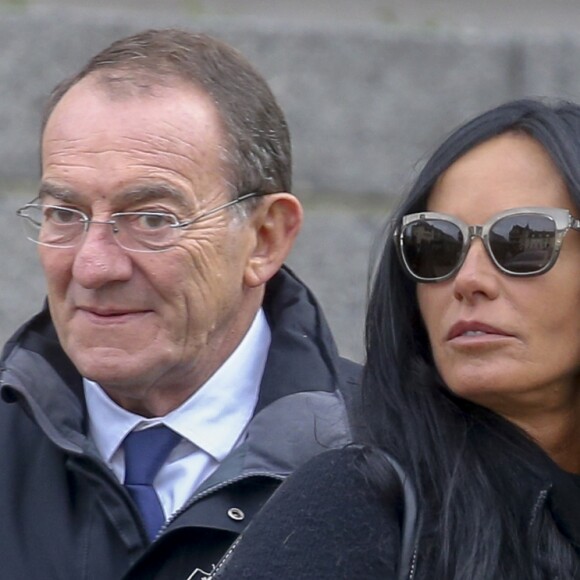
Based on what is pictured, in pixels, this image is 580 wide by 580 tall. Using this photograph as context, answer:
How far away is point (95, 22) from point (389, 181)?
40.1 inches

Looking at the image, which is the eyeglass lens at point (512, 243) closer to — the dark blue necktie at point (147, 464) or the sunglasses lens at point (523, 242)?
the sunglasses lens at point (523, 242)

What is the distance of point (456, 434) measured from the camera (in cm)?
231

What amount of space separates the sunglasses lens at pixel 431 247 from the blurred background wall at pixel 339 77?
96.1 inches

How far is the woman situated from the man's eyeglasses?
526 mm

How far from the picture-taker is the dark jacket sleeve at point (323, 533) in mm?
2141

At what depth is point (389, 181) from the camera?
16.4 feet

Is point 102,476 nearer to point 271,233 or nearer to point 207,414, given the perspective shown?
point 207,414

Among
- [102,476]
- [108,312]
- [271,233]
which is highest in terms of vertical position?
[271,233]

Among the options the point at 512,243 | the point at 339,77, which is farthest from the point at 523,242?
the point at 339,77

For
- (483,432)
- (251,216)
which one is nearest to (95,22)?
(251,216)

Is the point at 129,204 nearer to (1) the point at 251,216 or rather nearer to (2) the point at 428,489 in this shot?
(1) the point at 251,216

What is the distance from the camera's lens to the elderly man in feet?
8.58

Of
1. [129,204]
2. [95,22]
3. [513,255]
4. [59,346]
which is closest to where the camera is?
[513,255]

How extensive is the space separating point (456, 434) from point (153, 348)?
0.64 m
